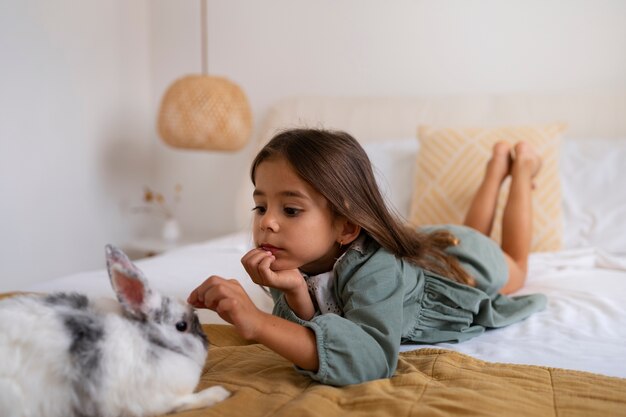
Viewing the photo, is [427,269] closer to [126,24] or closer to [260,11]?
[260,11]

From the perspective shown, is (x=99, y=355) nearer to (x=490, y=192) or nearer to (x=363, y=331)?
(x=363, y=331)

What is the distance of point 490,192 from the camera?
1673mm

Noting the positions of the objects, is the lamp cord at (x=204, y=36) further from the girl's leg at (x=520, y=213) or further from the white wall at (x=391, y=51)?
the girl's leg at (x=520, y=213)

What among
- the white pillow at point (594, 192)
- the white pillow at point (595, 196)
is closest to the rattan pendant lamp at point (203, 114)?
the white pillow at point (594, 192)

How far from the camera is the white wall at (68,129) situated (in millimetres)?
2271

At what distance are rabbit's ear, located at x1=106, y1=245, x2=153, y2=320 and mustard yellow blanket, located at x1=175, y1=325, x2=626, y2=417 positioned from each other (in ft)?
0.45

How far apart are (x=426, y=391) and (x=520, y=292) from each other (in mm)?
771

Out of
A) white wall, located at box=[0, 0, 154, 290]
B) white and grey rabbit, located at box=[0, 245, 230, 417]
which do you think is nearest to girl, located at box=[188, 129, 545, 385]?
white and grey rabbit, located at box=[0, 245, 230, 417]

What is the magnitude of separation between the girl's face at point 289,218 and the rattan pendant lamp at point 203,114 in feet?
4.86

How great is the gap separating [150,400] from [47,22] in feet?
7.10

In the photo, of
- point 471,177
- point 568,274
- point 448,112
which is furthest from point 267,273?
point 448,112

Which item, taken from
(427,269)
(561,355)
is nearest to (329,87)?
(427,269)

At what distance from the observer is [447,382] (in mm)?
837

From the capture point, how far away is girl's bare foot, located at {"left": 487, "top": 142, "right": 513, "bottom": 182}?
5.52ft
